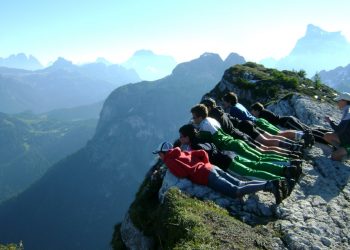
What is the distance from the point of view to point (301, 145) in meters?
19.4

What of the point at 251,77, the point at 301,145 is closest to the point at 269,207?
the point at 301,145

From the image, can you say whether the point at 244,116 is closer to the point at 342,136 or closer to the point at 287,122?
the point at 287,122

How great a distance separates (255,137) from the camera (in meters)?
19.5

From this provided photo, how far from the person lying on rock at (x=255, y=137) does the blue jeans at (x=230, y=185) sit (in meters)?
4.57

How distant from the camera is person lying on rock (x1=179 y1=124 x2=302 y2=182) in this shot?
1466 cm

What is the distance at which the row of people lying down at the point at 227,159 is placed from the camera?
541 inches

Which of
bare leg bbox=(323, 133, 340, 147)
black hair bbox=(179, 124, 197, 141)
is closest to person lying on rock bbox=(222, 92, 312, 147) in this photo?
bare leg bbox=(323, 133, 340, 147)

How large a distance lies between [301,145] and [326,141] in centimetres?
241

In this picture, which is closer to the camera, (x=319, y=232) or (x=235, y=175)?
(x=319, y=232)

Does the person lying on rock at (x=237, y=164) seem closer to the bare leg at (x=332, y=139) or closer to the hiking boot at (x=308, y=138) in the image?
the hiking boot at (x=308, y=138)

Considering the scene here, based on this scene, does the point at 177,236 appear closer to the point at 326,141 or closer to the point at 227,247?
the point at 227,247

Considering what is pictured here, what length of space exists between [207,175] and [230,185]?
0.93m

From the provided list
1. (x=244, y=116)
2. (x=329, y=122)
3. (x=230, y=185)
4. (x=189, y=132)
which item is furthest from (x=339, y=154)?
(x=230, y=185)

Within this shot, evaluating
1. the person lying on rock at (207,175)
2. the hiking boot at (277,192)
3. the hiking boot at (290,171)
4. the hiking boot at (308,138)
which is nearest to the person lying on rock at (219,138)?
the hiking boot at (290,171)
